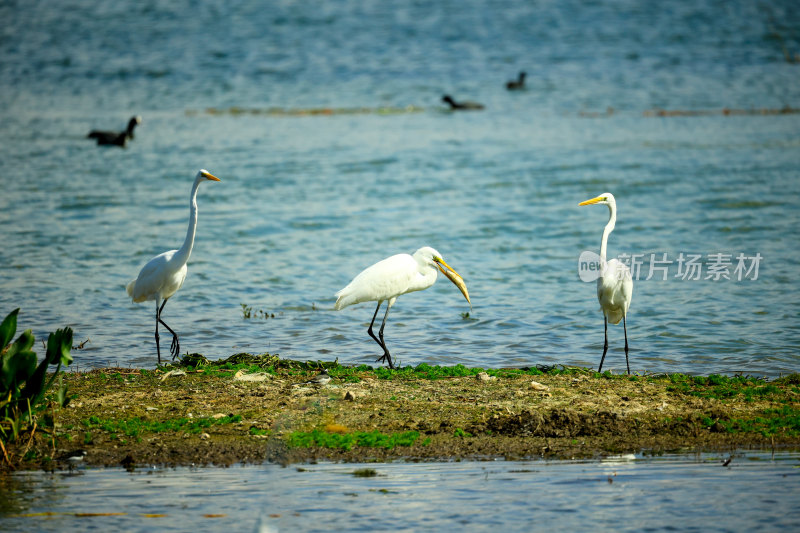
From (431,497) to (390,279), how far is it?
156 inches

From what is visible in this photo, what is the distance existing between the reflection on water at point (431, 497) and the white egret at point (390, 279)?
3.24 meters

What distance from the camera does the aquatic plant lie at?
6051mm

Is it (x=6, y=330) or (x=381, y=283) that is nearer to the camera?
(x=6, y=330)

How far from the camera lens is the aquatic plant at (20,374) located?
6.05 meters

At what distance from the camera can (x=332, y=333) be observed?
10.4 m

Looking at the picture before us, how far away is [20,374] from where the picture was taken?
6.11 m

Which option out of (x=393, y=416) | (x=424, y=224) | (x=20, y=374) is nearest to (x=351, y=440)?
(x=393, y=416)

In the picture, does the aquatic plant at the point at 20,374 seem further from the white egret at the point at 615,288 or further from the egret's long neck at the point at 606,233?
the egret's long neck at the point at 606,233

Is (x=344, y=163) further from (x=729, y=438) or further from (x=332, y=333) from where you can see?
(x=729, y=438)

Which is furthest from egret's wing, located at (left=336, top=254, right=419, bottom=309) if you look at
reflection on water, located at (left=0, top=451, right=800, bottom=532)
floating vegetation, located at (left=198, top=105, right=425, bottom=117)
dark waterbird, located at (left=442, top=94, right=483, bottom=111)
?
dark waterbird, located at (left=442, top=94, right=483, bottom=111)

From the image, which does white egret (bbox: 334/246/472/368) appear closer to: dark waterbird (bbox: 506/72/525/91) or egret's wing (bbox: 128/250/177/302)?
egret's wing (bbox: 128/250/177/302)

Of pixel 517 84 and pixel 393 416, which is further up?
pixel 517 84

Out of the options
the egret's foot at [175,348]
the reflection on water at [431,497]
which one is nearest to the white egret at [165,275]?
the egret's foot at [175,348]

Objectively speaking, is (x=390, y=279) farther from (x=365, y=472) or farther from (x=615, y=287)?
(x=365, y=472)
